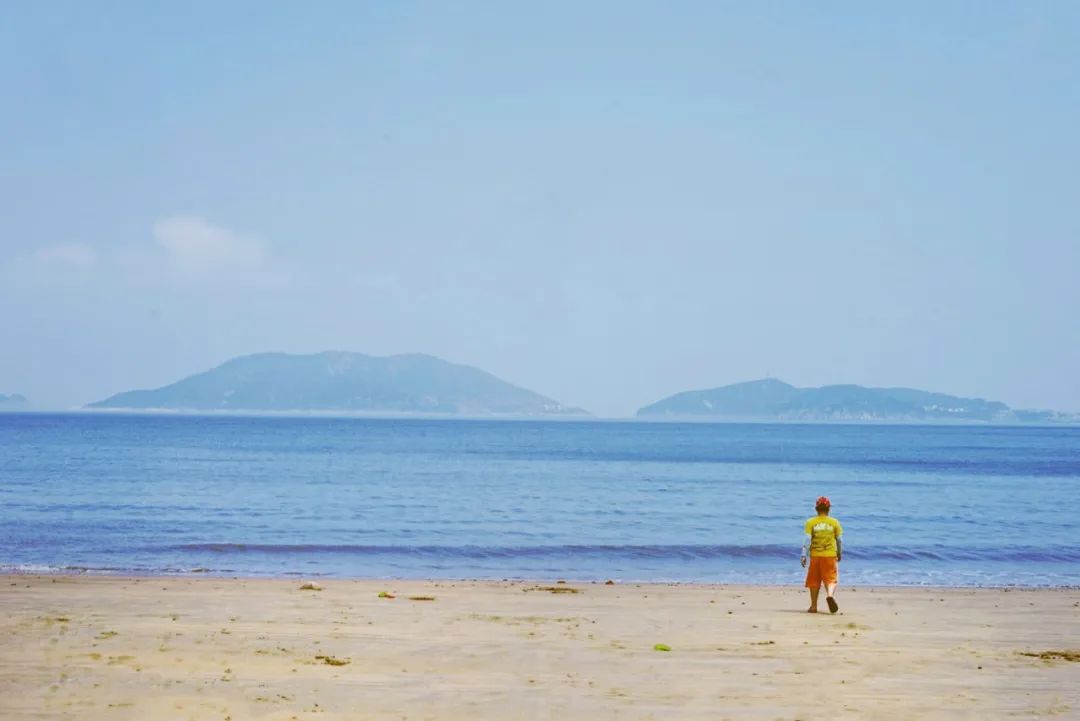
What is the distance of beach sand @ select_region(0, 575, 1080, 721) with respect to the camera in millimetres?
10305

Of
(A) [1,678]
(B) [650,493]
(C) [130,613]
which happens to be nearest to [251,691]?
(A) [1,678]

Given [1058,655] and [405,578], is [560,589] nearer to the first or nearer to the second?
[405,578]

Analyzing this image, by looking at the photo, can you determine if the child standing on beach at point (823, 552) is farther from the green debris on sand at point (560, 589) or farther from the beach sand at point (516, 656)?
the green debris on sand at point (560, 589)

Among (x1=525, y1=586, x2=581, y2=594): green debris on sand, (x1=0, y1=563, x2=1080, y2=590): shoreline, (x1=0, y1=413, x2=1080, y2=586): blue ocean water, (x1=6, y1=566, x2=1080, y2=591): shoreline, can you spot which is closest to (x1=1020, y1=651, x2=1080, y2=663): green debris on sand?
(x1=6, y1=566, x2=1080, y2=591): shoreline

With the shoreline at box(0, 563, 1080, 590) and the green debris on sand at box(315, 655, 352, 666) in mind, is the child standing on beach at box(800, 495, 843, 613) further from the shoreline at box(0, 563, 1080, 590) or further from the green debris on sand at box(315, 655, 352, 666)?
the green debris on sand at box(315, 655, 352, 666)

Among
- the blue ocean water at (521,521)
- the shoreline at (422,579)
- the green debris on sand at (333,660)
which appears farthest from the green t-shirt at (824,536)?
the green debris on sand at (333,660)

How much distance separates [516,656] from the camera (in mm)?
12836

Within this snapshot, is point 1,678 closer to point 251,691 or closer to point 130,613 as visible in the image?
point 251,691

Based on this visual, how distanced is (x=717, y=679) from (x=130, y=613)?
29.7 ft

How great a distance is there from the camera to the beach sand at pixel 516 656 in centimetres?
1030

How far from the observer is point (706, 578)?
24.6m

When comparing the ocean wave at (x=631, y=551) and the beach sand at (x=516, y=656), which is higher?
the beach sand at (x=516, y=656)

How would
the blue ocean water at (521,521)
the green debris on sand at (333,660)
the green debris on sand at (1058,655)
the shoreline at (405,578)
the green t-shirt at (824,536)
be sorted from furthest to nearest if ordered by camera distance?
1. the blue ocean water at (521,521)
2. the shoreline at (405,578)
3. the green t-shirt at (824,536)
4. the green debris on sand at (1058,655)
5. the green debris on sand at (333,660)

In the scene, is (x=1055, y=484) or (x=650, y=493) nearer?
(x=650, y=493)
